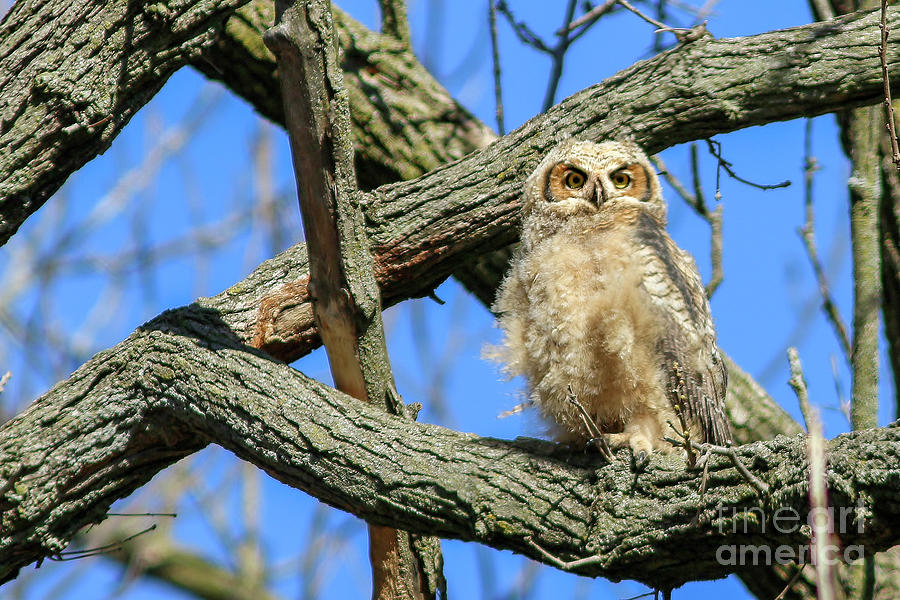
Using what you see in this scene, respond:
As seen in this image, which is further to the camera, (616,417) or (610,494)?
(616,417)

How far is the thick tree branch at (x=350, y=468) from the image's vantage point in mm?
2707

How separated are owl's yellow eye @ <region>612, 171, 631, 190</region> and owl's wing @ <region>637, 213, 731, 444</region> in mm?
431

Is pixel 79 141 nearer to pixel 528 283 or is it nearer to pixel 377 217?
pixel 377 217

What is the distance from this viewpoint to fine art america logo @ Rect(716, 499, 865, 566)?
2.35m

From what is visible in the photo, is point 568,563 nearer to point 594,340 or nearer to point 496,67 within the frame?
point 594,340

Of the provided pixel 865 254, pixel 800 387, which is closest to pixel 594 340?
pixel 800 387

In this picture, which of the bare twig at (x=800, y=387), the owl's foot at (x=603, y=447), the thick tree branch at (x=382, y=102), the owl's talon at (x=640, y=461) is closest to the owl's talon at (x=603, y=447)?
the owl's foot at (x=603, y=447)

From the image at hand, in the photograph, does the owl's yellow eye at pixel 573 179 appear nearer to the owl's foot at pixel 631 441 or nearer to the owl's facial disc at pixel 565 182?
the owl's facial disc at pixel 565 182

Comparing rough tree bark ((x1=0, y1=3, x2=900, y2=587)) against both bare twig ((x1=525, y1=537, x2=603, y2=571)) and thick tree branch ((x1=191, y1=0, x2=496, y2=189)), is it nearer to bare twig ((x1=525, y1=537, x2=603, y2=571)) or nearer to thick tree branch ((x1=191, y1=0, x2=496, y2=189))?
bare twig ((x1=525, y1=537, x2=603, y2=571))

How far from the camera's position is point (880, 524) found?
2.34 m

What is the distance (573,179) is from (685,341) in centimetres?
94

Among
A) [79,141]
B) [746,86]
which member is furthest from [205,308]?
[746,86]

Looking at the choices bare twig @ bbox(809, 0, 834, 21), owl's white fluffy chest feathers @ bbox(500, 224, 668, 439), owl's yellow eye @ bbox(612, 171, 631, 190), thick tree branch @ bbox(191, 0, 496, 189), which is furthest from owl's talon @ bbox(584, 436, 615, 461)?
bare twig @ bbox(809, 0, 834, 21)

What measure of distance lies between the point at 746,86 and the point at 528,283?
1229mm
